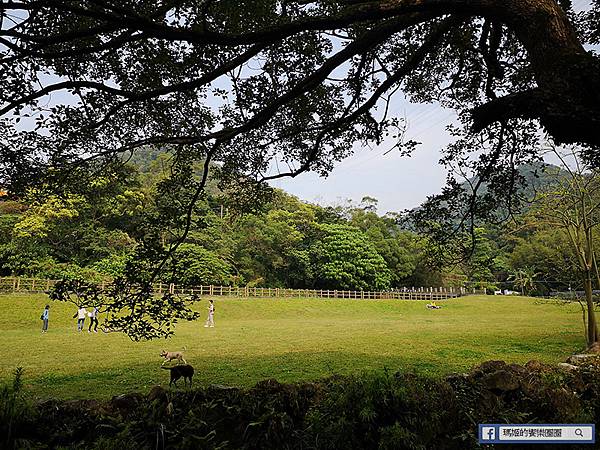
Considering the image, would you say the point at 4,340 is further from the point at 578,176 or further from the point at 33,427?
the point at 578,176

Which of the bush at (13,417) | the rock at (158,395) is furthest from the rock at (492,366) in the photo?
the bush at (13,417)

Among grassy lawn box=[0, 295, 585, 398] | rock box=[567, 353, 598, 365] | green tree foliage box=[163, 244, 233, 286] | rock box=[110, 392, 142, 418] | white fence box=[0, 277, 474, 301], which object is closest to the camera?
rock box=[110, 392, 142, 418]

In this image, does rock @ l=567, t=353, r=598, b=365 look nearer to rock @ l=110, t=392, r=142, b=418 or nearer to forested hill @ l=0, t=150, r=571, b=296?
rock @ l=110, t=392, r=142, b=418

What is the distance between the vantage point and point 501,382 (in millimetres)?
3535

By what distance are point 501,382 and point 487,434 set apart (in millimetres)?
1137

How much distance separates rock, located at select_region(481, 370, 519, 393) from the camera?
11.5 ft

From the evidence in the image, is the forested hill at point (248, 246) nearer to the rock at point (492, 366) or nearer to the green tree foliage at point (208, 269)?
the green tree foliage at point (208, 269)

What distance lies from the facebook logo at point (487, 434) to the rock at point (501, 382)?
1.01 meters

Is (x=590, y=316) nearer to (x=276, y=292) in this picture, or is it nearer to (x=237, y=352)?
(x=237, y=352)

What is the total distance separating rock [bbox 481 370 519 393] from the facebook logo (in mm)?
1010

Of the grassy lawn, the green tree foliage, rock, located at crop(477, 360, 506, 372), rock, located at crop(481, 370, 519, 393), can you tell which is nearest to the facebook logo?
rock, located at crop(481, 370, 519, 393)

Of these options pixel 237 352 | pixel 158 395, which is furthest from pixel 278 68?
pixel 237 352

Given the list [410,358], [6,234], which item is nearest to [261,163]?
[410,358]

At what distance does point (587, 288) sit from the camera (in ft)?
34.8
